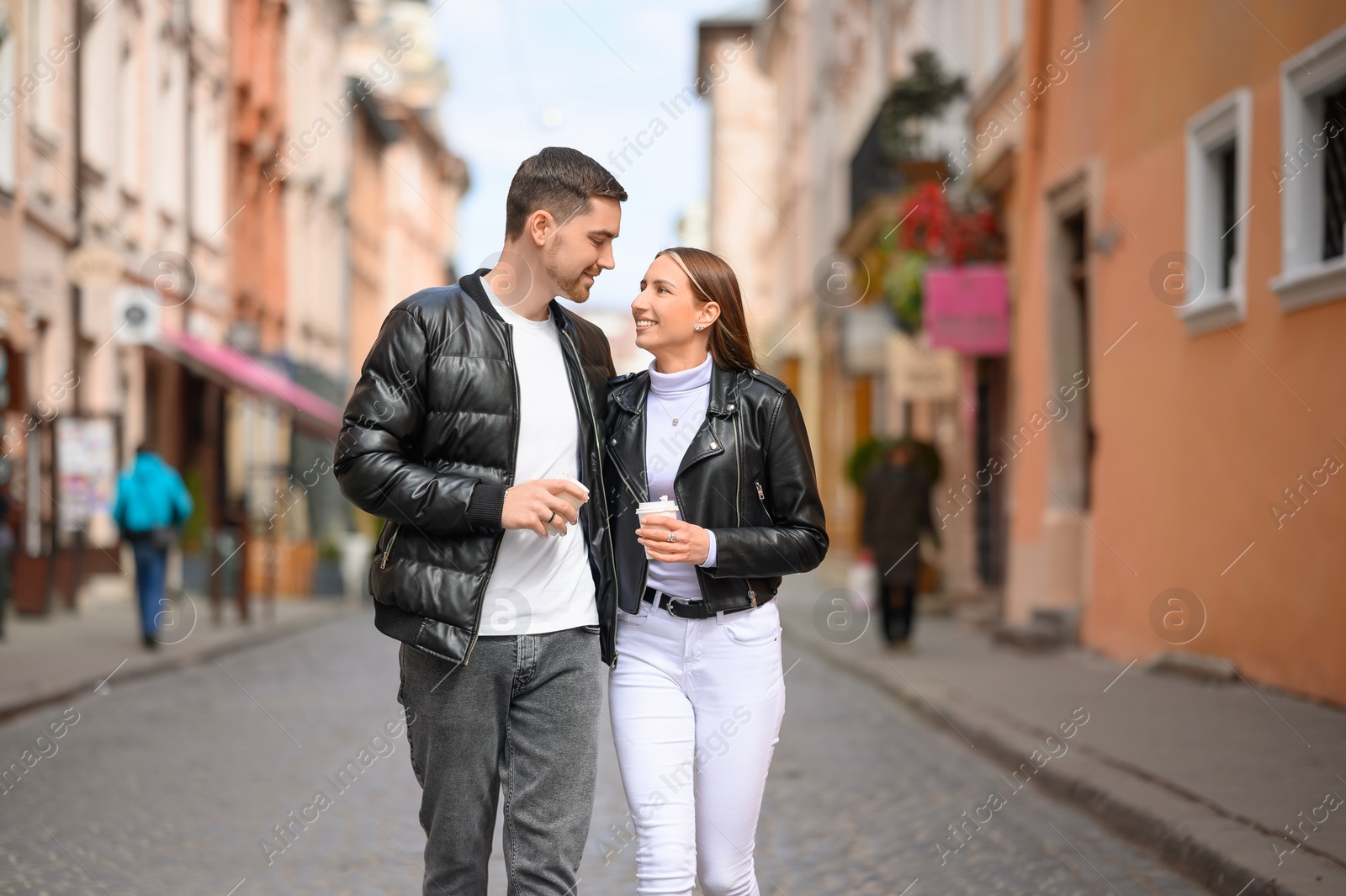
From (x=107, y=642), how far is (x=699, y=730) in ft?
39.7

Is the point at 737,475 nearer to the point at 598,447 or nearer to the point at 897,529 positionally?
the point at 598,447

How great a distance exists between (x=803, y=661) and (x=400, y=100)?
39.6 m

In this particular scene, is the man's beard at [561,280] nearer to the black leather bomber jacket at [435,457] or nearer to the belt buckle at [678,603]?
the black leather bomber jacket at [435,457]

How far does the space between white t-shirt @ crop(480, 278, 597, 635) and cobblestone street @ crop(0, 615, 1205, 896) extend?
2459mm

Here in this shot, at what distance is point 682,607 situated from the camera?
3656 millimetres

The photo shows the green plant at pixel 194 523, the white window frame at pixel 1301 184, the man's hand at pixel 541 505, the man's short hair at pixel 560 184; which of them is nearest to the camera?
the man's hand at pixel 541 505

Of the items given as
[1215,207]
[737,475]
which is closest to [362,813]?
[737,475]

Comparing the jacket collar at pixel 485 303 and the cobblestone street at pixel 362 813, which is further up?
the jacket collar at pixel 485 303

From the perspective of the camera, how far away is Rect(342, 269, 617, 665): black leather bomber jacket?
10.8 ft

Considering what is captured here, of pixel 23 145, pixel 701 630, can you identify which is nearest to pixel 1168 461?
pixel 701 630

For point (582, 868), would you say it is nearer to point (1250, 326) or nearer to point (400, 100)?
point (1250, 326)

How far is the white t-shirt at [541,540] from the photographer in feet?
11.1

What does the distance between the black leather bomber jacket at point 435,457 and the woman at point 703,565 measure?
27 centimetres

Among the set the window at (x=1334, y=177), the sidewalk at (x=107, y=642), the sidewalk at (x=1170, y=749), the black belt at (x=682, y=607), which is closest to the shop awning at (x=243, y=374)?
the sidewalk at (x=107, y=642)
